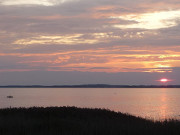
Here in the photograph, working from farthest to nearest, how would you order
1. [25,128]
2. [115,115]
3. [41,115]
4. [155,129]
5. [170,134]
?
[115,115] → [41,115] → [25,128] → [155,129] → [170,134]

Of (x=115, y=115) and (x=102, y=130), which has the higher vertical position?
(x=102, y=130)

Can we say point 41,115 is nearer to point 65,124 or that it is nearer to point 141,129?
point 65,124

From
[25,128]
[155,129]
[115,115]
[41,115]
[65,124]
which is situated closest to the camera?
[155,129]

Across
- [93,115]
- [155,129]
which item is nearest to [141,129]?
[155,129]

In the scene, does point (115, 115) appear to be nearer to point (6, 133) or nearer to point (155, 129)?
point (155, 129)

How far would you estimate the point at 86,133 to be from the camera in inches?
566

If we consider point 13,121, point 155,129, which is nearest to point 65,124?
point 13,121

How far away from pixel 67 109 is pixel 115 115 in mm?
4029

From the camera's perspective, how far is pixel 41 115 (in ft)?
76.8

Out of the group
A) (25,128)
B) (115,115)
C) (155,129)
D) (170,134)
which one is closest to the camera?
(170,134)

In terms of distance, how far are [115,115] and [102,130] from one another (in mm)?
10386

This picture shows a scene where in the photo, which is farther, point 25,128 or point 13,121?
point 13,121

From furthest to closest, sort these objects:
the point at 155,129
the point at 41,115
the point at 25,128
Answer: the point at 41,115
the point at 25,128
the point at 155,129

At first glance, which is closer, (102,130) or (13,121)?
(102,130)
